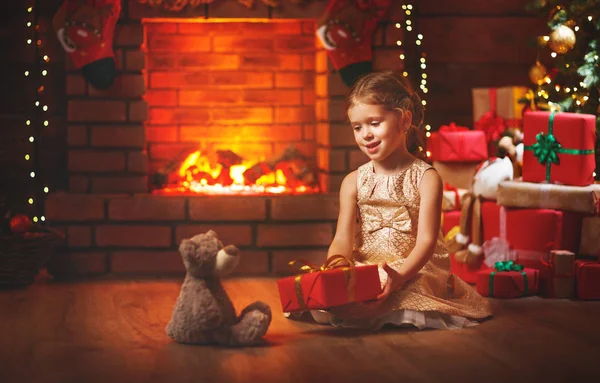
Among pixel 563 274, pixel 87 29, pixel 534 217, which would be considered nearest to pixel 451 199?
pixel 534 217

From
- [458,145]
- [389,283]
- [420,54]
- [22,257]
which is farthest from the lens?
[420,54]

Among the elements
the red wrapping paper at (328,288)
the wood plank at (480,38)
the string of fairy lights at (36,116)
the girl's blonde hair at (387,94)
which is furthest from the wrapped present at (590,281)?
Answer: the string of fairy lights at (36,116)

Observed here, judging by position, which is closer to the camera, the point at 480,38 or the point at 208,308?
the point at 208,308

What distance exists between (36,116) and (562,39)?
7.78ft

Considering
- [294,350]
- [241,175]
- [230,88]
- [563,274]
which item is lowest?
[294,350]

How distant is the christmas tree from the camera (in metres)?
4.10

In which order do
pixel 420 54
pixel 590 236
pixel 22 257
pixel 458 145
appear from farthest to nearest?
pixel 420 54 → pixel 458 145 → pixel 22 257 → pixel 590 236

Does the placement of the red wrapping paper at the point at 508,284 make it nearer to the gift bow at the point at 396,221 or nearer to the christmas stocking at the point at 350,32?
the gift bow at the point at 396,221

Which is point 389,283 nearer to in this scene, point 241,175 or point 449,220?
point 449,220

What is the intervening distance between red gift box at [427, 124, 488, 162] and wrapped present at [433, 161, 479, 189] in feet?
0.13

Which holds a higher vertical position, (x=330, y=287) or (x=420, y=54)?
→ (x=420, y=54)

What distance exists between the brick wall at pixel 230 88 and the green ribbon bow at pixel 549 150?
1.12 metres

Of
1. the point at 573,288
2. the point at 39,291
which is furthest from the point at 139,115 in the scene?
the point at 573,288

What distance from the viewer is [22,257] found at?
3.78 m
